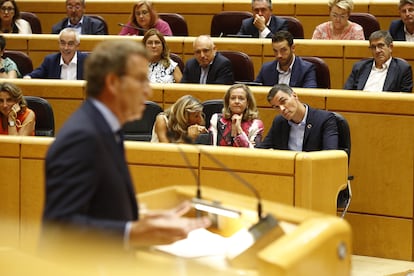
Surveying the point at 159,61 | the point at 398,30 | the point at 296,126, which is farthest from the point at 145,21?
the point at 296,126

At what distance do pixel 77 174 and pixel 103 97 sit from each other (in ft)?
0.40

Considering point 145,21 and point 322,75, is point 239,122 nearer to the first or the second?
point 322,75

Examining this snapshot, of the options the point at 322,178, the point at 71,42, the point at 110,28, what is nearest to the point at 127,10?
the point at 110,28

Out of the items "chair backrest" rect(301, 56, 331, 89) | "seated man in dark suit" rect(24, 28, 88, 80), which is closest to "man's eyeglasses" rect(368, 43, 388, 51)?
"chair backrest" rect(301, 56, 331, 89)

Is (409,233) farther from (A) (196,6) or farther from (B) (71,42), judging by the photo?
(A) (196,6)

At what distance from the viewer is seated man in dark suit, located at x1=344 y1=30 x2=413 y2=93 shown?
321cm

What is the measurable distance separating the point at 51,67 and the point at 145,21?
0.53m

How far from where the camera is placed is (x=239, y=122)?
2789 mm

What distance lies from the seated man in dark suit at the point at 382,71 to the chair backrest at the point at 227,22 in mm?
951

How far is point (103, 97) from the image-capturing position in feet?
3.70

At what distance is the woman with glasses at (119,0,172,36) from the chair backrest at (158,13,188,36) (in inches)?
6.9

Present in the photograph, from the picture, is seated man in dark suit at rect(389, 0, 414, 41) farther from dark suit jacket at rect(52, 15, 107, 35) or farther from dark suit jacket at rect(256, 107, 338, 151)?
dark suit jacket at rect(52, 15, 107, 35)

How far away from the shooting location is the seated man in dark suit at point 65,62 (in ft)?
11.9

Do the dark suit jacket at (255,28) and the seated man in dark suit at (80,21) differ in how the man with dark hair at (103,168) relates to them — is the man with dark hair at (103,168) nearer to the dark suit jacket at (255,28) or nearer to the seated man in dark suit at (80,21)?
the dark suit jacket at (255,28)
